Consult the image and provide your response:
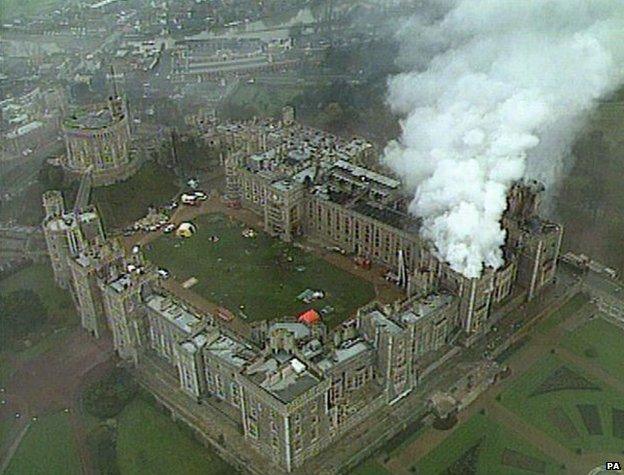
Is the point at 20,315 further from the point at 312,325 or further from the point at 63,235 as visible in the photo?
the point at 312,325

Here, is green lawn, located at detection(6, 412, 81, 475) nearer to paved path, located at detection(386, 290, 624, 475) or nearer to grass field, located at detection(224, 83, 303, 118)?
paved path, located at detection(386, 290, 624, 475)

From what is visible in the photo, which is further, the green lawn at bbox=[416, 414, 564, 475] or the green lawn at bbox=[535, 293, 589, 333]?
the green lawn at bbox=[535, 293, 589, 333]

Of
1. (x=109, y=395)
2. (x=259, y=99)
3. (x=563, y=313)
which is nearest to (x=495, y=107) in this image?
(x=563, y=313)

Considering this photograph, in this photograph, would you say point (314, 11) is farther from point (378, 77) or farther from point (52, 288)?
point (52, 288)

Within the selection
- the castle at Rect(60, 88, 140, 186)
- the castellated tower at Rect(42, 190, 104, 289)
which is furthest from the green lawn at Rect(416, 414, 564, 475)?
the castle at Rect(60, 88, 140, 186)

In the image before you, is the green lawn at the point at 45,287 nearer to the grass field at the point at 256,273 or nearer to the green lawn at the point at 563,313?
the grass field at the point at 256,273

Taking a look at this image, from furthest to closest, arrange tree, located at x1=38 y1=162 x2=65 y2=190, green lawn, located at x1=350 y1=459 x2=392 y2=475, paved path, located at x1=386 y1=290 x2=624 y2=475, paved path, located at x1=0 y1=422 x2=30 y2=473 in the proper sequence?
tree, located at x1=38 y1=162 x2=65 y2=190 → paved path, located at x1=0 y1=422 x2=30 y2=473 → paved path, located at x1=386 y1=290 x2=624 y2=475 → green lawn, located at x1=350 y1=459 x2=392 y2=475

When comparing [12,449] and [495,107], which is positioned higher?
[495,107]
